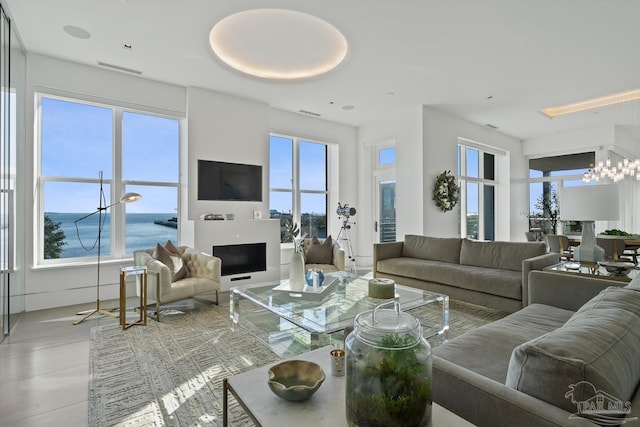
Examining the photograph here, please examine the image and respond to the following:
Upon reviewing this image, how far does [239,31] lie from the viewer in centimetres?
366

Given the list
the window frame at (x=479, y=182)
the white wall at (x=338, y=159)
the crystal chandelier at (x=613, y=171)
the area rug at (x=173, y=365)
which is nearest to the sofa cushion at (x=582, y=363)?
the area rug at (x=173, y=365)

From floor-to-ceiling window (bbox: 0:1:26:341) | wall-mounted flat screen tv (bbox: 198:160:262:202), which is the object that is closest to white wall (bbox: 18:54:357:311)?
wall-mounted flat screen tv (bbox: 198:160:262:202)

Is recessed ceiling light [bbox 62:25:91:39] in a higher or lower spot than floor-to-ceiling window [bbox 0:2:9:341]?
higher

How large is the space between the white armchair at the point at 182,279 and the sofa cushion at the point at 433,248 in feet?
9.49

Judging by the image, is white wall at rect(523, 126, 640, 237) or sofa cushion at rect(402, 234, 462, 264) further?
white wall at rect(523, 126, 640, 237)

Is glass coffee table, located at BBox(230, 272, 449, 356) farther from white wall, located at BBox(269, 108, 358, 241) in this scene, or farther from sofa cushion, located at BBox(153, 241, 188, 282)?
white wall, located at BBox(269, 108, 358, 241)

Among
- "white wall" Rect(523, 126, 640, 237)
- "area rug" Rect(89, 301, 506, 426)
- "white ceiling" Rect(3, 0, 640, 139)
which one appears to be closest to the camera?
"area rug" Rect(89, 301, 506, 426)

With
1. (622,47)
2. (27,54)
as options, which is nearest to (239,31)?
(27,54)

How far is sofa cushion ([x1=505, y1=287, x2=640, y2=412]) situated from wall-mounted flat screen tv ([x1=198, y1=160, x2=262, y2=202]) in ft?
15.4

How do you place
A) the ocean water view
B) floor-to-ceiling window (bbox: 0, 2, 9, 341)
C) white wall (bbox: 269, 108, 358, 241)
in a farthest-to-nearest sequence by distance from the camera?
1. white wall (bbox: 269, 108, 358, 241)
2. the ocean water view
3. floor-to-ceiling window (bbox: 0, 2, 9, 341)

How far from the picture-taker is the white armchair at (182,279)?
11.0 feet

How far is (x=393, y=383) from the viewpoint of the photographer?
2.68ft

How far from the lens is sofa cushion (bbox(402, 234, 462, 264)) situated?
4438 millimetres

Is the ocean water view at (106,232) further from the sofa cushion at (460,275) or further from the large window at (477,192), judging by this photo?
the large window at (477,192)
